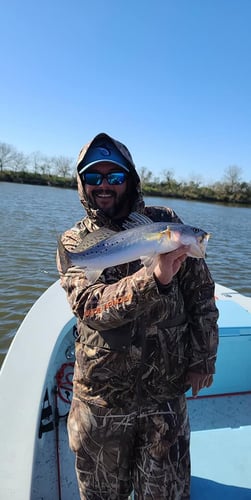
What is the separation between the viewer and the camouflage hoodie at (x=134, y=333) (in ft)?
6.59

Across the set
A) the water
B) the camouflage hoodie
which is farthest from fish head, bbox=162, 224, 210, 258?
the water

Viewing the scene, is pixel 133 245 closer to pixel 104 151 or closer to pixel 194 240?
pixel 194 240

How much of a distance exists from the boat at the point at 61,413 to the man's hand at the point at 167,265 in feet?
4.99

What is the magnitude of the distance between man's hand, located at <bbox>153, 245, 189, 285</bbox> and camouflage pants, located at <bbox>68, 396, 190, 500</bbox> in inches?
37.4

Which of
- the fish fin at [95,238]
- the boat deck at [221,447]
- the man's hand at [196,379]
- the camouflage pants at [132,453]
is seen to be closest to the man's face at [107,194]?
the fish fin at [95,238]

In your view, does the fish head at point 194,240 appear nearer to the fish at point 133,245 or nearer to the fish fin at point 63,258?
the fish at point 133,245

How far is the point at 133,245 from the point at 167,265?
0.21 m

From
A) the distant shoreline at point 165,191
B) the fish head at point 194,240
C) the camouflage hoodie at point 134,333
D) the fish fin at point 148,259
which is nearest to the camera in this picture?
the fish head at point 194,240

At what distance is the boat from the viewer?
243cm

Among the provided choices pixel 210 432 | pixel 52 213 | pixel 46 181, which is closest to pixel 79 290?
pixel 210 432

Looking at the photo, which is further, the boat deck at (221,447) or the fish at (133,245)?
the boat deck at (221,447)

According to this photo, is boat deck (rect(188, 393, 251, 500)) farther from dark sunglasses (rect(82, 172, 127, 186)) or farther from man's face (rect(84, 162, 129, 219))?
dark sunglasses (rect(82, 172, 127, 186))

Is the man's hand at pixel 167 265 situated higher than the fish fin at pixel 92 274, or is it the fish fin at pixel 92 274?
the man's hand at pixel 167 265

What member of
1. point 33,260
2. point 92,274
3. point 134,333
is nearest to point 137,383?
point 134,333
